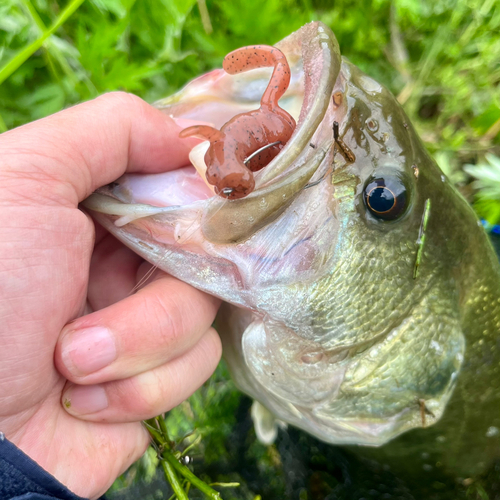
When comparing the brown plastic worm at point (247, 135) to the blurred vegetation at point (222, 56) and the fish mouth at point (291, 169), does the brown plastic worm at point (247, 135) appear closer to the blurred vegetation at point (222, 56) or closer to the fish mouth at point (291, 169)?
the fish mouth at point (291, 169)

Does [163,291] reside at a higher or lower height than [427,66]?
lower

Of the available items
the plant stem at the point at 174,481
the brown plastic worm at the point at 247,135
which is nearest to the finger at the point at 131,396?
the plant stem at the point at 174,481

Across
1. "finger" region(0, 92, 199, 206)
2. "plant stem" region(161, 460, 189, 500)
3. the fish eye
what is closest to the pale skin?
"finger" region(0, 92, 199, 206)

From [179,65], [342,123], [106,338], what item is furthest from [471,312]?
[179,65]

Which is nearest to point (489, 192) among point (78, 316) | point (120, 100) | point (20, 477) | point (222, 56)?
point (222, 56)

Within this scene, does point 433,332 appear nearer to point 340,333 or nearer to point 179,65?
point 340,333

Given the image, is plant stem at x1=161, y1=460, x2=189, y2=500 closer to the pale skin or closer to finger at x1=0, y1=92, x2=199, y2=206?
the pale skin
